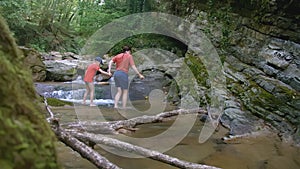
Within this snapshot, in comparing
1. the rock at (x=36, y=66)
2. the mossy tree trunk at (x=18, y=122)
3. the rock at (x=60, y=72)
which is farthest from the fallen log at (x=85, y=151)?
the rock at (x=60, y=72)

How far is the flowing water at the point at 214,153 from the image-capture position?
4145 mm

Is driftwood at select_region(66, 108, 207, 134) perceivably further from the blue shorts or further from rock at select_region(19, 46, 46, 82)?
rock at select_region(19, 46, 46, 82)

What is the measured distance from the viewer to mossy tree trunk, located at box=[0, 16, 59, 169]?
2.98 ft

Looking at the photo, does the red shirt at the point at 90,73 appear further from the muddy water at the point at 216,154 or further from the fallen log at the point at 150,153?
the fallen log at the point at 150,153

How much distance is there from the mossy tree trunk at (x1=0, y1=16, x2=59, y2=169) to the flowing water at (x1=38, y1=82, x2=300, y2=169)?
2.28 metres

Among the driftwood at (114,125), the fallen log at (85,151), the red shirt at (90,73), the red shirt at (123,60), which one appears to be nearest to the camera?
the fallen log at (85,151)

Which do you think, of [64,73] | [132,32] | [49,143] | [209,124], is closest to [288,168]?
[209,124]

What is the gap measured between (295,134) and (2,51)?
19.3 feet

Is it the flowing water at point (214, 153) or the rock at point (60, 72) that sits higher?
the flowing water at point (214, 153)

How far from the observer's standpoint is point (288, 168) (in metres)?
4.43

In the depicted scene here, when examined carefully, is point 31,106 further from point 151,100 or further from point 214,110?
point 151,100

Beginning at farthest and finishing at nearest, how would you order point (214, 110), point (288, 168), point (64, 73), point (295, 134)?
1. point (64, 73)
2. point (214, 110)
3. point (295, 134)
4. point (288, 168)

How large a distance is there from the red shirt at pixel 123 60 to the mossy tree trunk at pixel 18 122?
688 centimetres

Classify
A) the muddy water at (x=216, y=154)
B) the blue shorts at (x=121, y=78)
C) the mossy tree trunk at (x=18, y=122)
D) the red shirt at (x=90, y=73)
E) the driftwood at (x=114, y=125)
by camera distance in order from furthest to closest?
the red shirt at (x=90, y=73) → the blue shorts at (x=121, y=78) → the driftwood at (x=114, y=125) → the muddy water at (x=216, y=154) → the mossy tree trunk at (x=18, y=122)
